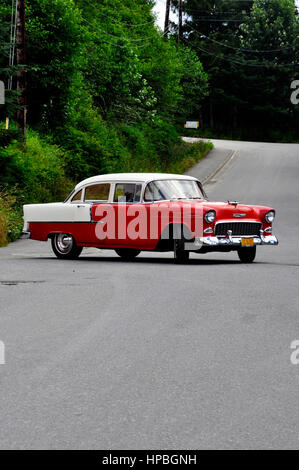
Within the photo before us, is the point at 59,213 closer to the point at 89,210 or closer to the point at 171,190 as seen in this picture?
the point at 89,210

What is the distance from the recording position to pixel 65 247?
57.1 feet

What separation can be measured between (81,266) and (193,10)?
73.4m

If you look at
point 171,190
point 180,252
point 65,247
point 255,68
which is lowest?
point 65,247

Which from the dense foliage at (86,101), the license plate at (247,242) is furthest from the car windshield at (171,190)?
the dense foliage at (86,101)

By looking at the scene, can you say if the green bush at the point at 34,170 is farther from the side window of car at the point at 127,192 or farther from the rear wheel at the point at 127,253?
the side window of car at the point at 127,192

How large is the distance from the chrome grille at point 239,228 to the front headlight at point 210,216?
0.16 m

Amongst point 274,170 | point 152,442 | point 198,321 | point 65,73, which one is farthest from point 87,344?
point 274,170

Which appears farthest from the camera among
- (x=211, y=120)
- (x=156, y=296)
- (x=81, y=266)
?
(x=211, y=120)

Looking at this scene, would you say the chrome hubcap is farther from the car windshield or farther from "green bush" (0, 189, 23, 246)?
"green bush" (0, 189, 23, 246)

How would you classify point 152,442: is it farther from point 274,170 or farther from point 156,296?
point 274,170

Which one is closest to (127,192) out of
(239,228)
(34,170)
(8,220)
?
(239,228)

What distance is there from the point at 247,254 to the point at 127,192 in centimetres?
273

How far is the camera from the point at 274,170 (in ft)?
155

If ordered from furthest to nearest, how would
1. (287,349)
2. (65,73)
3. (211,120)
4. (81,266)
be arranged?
(211,120)
(65,73)
(81,266)
(287,349)
